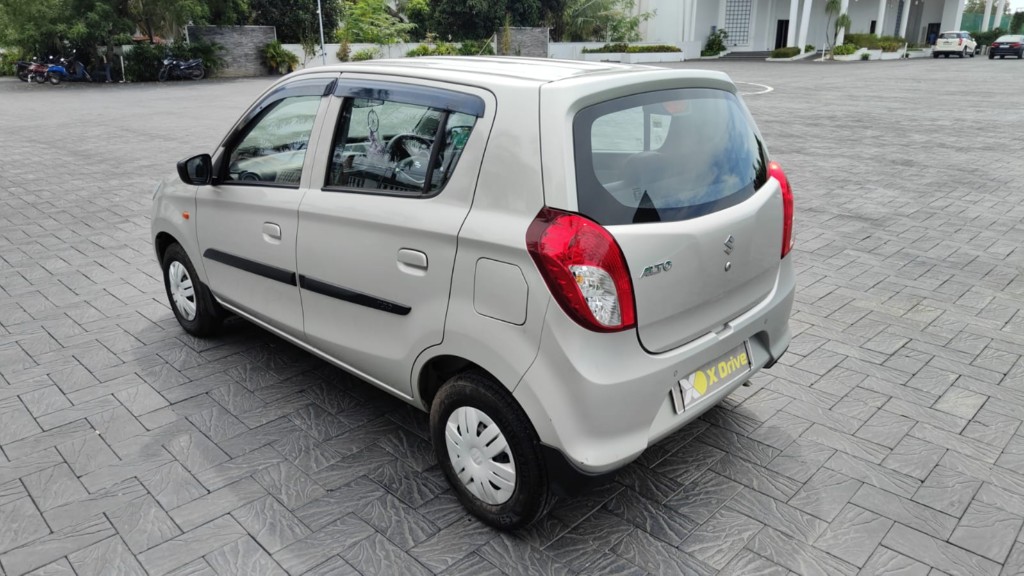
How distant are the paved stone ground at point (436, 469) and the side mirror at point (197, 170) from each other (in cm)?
110

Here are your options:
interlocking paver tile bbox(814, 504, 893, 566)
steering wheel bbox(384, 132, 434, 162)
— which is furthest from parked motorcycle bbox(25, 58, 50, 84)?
interlocking paver tile bbox(814, 504, 893, 566)

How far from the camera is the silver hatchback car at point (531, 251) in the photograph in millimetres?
2527

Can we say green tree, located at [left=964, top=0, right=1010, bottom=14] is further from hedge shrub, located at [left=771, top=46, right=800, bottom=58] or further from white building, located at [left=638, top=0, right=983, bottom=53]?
hedge shrub, located at [left=771, top=46, right=800, bottom=58]

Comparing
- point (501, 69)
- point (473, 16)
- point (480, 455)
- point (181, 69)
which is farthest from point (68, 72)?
point (480, 455)

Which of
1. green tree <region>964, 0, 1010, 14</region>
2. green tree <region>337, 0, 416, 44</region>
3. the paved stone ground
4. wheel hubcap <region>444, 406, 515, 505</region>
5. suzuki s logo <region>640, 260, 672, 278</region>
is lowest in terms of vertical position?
the paved stone ground

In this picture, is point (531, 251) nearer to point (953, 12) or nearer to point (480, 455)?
point (480, 455)

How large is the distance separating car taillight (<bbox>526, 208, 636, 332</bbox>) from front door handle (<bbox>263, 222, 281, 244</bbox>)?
1.62 m

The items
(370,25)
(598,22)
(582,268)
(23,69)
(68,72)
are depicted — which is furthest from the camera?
(598,22)

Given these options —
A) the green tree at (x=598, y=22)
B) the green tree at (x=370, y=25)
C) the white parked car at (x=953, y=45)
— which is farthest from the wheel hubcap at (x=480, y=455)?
the white parked car at (x=953, y=45)

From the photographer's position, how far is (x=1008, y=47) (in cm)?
4138

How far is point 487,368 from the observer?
2.69m

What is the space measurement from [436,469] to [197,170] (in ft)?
6.87

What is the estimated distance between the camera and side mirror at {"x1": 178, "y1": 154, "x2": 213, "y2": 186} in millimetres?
4004

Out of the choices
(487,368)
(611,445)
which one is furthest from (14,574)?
(611,445)
